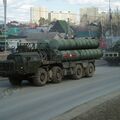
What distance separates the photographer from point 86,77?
2720 centimetres

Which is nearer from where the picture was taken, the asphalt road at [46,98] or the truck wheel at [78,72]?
the asphalt road at [46,98]

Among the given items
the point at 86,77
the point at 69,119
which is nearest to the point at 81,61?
the point at 86,77

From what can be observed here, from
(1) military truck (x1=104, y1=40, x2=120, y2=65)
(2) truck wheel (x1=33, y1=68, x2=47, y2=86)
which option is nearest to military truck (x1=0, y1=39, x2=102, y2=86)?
(2) truck wheel (x1=33, y1=68, x2=47, y2=86)

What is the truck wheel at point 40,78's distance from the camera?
22.0 meters

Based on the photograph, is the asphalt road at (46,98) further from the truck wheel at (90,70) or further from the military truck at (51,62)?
the truck wheel at (90,70)

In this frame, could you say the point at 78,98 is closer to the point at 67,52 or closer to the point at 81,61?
the point at 67,52

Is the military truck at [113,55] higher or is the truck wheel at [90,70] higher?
the military truck at [113,55]

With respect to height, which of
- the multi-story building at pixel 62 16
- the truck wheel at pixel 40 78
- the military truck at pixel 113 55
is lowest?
the truck wheel at pixel 40 78

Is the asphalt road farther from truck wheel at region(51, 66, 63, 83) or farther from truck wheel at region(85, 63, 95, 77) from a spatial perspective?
truck wheel at region(85, 63, 95, 77)

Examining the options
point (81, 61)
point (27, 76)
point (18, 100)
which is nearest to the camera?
point (18, 100)

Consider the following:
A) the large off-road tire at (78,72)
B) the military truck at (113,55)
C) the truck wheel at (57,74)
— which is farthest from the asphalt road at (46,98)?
the military truck at (113,55)

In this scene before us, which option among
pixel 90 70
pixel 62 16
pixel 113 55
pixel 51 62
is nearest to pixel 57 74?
pixel 51 62

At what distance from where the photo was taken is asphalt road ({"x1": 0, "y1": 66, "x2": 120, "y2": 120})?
1332 centimetres

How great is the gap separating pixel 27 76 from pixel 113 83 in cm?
430
